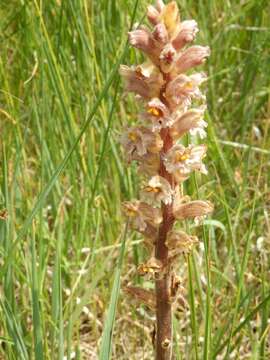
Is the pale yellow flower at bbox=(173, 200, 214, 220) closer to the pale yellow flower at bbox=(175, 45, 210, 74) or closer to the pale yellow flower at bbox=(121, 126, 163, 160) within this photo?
the pale yellow flower at bbox=(121, 126, 163, 160)

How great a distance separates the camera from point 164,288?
188 cm

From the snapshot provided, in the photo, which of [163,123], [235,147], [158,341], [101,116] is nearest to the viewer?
[163,123]

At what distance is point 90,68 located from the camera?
3.28 meters

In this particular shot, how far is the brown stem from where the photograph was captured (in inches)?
73.2

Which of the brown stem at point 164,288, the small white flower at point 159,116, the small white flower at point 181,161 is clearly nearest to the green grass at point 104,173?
the brown stem at point 164,288

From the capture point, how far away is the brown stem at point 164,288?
6.10 feet

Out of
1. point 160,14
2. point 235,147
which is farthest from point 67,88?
point 160,14

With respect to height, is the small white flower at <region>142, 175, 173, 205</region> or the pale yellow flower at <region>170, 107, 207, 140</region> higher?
the pale yellow flower at <region>170, 107, 207, 140</region>

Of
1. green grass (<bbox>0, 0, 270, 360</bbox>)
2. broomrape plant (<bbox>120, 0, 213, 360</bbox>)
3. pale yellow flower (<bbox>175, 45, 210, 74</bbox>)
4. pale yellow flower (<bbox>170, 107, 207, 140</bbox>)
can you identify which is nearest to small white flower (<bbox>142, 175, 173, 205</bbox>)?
broomrape plant (<bbox>120, 0, 213, 360</bbox>)

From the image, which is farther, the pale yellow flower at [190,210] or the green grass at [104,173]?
the green grass at [104,173]

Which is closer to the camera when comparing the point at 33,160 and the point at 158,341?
the point at 158,341

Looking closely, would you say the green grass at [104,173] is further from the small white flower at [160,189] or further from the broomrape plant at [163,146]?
the small white flower at [160,189]

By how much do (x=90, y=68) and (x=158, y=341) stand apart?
1656mm

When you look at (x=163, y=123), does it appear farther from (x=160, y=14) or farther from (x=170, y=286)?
(x=170, y=286)
